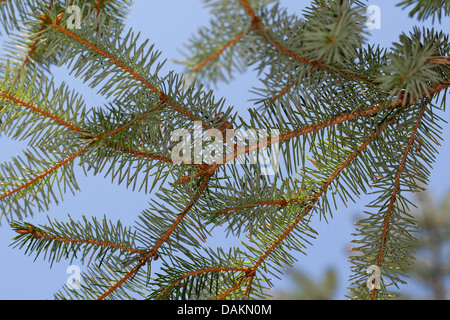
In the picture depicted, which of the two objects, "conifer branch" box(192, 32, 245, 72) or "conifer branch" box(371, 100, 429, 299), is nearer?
"conifer branch" box(192, 32, 245, 72)

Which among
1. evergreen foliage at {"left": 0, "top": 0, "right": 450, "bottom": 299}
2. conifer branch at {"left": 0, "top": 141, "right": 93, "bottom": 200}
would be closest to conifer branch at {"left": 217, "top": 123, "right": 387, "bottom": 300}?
evergreen foliage at {"left": 0, "top": 0, "right": 450, "bottom": 299}

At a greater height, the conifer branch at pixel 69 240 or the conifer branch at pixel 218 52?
the conifer branch at pixel 218 52

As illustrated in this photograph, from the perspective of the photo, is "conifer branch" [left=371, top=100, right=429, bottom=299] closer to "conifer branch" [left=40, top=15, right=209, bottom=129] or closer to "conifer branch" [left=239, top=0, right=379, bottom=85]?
"conifer branch" [left=239, top=0, right=379, bottom=85]

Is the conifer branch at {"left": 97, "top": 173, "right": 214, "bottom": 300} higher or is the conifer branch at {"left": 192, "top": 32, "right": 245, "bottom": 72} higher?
the conifer branch at {"left": 192, "top": 32, "right": 245, "bottom": 72}

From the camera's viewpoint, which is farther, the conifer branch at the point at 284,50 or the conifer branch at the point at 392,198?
the conifer branch at the point at 392,198

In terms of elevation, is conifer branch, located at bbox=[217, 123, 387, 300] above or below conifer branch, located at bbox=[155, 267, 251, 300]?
above

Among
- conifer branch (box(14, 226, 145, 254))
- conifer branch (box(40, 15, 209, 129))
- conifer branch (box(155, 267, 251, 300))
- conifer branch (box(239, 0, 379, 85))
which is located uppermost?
conifer branch (box(40, 15, 209, 129))

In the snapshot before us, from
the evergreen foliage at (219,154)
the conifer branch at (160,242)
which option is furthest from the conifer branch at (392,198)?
the conifer branch at (160,242)

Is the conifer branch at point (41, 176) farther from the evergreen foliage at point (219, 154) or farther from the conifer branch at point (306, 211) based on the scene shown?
the conifer branch at point (306, 211)

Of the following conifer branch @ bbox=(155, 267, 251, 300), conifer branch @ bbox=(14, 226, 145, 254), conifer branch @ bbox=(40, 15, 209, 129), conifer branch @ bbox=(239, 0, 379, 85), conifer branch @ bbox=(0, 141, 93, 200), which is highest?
conifer branch @ bbox=(40, 15, 209, 129)

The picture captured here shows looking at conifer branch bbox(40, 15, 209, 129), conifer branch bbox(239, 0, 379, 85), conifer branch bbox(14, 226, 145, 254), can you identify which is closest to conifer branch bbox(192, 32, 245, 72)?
conifer branch bbox(239, 0, 379, 85)

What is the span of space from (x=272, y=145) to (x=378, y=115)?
11 cm

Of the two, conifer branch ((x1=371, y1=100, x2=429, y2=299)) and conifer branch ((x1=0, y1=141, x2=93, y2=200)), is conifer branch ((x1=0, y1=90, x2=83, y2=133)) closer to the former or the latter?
conifer branch ((x1=0, y1=141, x2=93, y2=200))

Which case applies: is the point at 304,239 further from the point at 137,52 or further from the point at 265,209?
the point at 137,52
